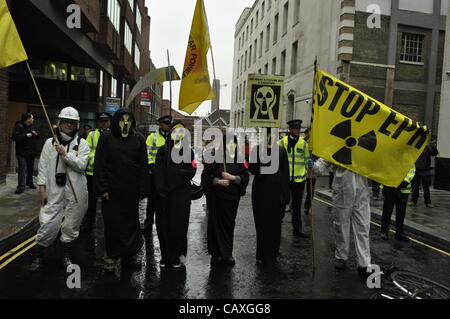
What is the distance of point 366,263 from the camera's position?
4602mm

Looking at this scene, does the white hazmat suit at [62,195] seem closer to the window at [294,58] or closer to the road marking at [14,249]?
the road marking at [14,249]

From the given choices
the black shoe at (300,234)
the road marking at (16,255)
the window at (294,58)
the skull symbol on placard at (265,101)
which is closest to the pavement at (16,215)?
the road marking at (16,255)

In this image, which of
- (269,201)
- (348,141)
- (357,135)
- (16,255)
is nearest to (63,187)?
(16,255)

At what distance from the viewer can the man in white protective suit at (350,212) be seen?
4.71 meters

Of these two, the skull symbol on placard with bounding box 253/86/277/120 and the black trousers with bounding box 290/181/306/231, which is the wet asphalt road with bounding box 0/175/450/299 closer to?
the black trousers with bounding box 290/181/306/231

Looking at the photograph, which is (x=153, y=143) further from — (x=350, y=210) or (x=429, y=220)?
(x=429, y=220)

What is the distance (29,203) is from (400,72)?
58.5 ft

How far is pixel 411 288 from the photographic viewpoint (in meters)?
3.83

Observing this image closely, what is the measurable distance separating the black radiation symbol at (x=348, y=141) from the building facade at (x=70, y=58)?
1091 centimetres

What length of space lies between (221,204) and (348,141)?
187cm

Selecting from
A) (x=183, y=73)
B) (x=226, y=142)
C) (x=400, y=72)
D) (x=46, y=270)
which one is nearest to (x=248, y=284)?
(x=226, y=142)

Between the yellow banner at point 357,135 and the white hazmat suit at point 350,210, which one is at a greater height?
the yellow banner at point 357,135

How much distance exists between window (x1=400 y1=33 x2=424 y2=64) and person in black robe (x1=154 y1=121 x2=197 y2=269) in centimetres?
1778
